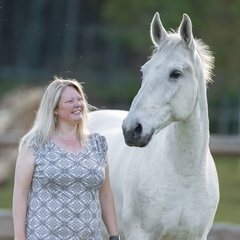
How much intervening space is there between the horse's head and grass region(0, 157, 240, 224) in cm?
644

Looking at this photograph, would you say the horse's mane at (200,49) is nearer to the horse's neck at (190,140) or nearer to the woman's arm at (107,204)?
the horse's neck at (190,140)

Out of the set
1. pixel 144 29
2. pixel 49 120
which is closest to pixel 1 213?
pixel 49 120

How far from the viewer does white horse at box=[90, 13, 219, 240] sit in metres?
6.21

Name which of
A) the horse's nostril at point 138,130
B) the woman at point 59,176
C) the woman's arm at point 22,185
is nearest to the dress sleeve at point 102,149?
the woman at point 59,176

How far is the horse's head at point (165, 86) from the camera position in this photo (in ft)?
19.6

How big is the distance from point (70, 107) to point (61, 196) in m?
0.53

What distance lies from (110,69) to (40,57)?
2.31 m

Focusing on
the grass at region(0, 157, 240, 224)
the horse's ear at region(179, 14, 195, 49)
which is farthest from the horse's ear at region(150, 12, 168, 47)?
the grass at region(0, 157, 240, 224)

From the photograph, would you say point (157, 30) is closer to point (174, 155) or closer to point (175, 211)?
point (174, 155)

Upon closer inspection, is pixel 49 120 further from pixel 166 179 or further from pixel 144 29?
pixel 144 29

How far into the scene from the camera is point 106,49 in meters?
30.8

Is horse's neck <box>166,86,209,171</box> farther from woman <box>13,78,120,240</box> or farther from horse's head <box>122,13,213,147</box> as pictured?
woman <box>13,78,120,240</box>

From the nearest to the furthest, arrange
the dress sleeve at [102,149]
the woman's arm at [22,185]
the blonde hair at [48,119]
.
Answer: the woman's arm at [22,185]
the blonde hair at [48,119]
the dress sleeve at [102,149]

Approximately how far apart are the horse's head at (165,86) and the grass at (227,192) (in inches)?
254
